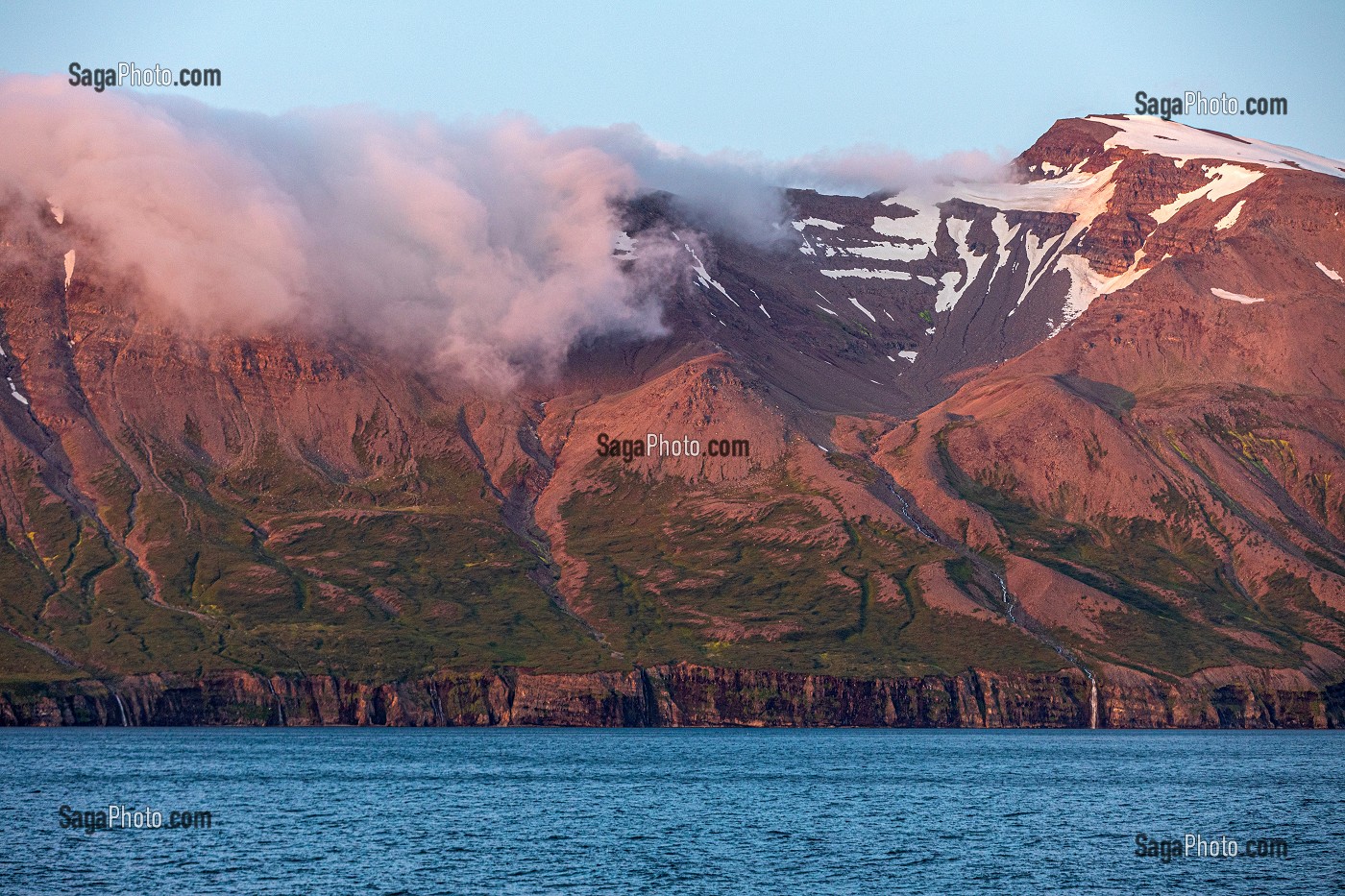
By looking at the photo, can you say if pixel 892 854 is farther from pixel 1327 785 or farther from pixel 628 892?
pixel 1327 785

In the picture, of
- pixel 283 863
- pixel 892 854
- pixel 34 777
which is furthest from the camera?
pixel 34 777

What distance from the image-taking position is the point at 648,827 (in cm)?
13525

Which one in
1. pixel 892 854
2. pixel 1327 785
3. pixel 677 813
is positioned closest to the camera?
pixel 892 854

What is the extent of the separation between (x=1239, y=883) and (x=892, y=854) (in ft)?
80.5

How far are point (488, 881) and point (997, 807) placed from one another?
202ft

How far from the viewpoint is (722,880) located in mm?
108750

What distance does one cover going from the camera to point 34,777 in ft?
527

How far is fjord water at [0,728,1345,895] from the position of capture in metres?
108

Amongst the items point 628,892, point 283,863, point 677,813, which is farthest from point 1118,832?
point 283,863

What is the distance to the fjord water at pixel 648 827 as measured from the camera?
108 m

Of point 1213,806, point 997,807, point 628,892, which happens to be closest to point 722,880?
point 628,892

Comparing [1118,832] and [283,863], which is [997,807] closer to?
[1118,832]

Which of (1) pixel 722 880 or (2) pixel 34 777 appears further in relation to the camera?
(2) pixel 34 777

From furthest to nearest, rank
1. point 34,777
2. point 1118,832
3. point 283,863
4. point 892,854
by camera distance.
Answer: point 34,777 → point 1118,832 → point 892,854 → point 283,863
